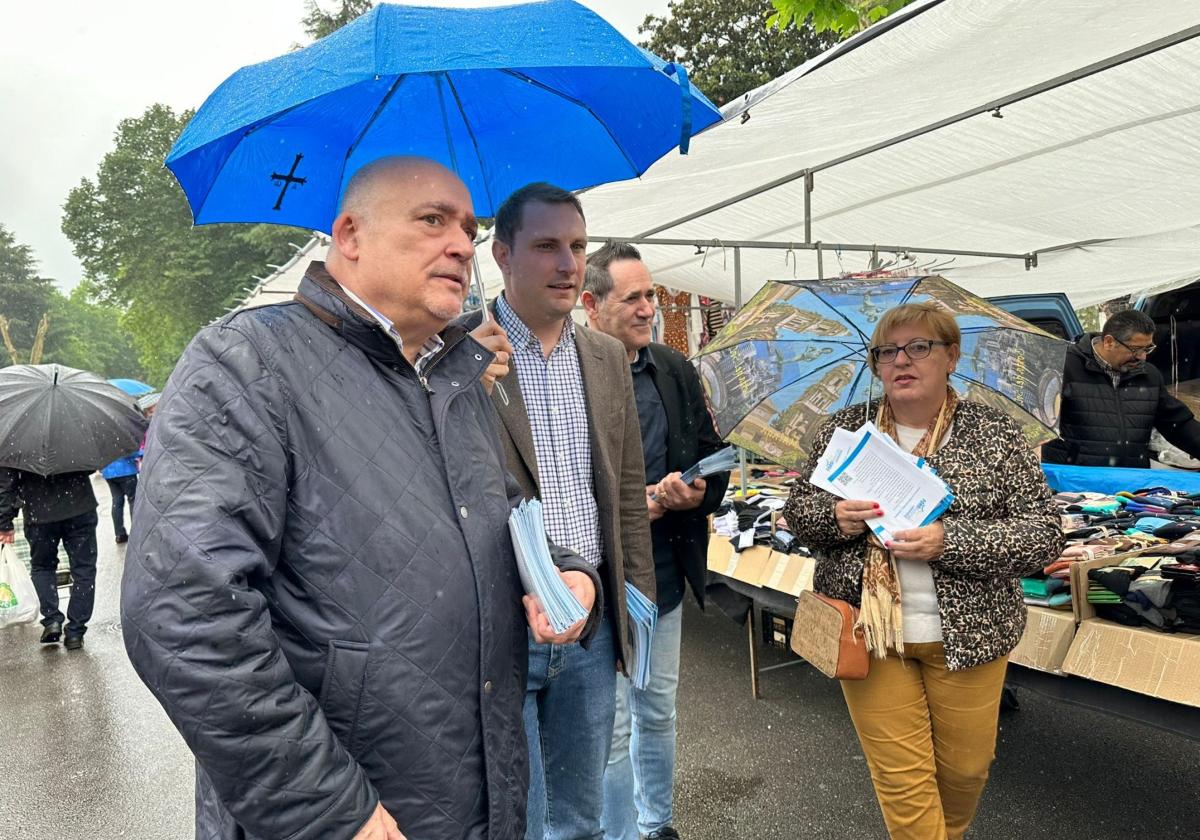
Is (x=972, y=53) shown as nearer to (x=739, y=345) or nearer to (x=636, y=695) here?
(x=739, y=345)

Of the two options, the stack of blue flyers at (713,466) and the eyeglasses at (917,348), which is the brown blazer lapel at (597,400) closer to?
the stack of blue flyers at (713,466)

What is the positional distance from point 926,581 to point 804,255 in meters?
5.62

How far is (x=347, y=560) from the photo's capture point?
131cm

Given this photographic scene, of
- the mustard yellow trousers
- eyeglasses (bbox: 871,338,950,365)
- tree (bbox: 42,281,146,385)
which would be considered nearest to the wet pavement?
the mustard yellow trousers

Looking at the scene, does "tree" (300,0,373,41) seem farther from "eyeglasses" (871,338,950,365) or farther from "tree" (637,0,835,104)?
"eyeglasses" (871,338,950,365)

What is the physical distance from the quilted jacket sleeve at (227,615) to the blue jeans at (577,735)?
97 centimetres

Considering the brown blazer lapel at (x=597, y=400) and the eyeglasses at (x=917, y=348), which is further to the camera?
the eyeglasses at (x=917, y=348)

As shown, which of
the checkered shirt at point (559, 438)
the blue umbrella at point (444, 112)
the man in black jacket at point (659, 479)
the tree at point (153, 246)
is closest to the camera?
the blue umbrella at point (444, 112)

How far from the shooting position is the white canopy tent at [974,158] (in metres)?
2.96

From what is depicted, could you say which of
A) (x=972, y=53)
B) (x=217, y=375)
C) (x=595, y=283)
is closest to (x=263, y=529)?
(x=217, y=375)

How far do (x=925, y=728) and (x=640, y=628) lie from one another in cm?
104

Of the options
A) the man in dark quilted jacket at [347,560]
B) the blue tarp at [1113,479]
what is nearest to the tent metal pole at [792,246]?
the blue tarp at [1113,479]

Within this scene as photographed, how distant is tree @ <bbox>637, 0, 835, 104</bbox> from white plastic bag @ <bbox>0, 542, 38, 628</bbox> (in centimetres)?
1489

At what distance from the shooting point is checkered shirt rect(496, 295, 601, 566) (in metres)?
2.18
